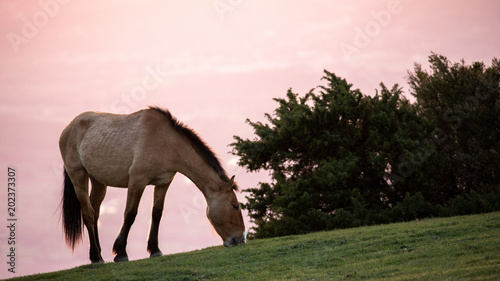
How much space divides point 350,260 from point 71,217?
700 cm

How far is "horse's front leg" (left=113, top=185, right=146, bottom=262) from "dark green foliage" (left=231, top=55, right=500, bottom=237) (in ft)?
21.4

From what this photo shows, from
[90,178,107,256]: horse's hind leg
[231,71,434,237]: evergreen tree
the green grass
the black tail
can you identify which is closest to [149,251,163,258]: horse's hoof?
the green grass

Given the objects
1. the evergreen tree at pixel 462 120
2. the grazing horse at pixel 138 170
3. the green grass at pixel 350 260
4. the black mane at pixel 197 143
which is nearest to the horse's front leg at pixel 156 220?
the grazing horse at pixel 138 170

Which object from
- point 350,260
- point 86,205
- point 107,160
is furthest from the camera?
point 86,205

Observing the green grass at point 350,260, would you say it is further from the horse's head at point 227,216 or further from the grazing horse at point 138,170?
the grazing horse at point 138,170

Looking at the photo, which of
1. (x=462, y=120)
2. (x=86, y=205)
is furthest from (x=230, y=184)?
(x=462, y=120)

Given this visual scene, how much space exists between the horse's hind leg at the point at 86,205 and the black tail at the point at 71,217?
466mm

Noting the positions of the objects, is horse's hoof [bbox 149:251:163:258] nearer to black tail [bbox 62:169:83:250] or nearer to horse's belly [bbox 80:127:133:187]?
horse's belly [bbox 80:127:133:187]

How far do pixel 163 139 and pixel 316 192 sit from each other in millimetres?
7076

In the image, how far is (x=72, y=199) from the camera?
14.3 meters

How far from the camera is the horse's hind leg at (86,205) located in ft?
43.7

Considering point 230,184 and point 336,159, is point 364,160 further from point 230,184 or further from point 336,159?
point 230,184

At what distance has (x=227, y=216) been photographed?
12672mm

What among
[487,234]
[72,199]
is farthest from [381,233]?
[72,199]
